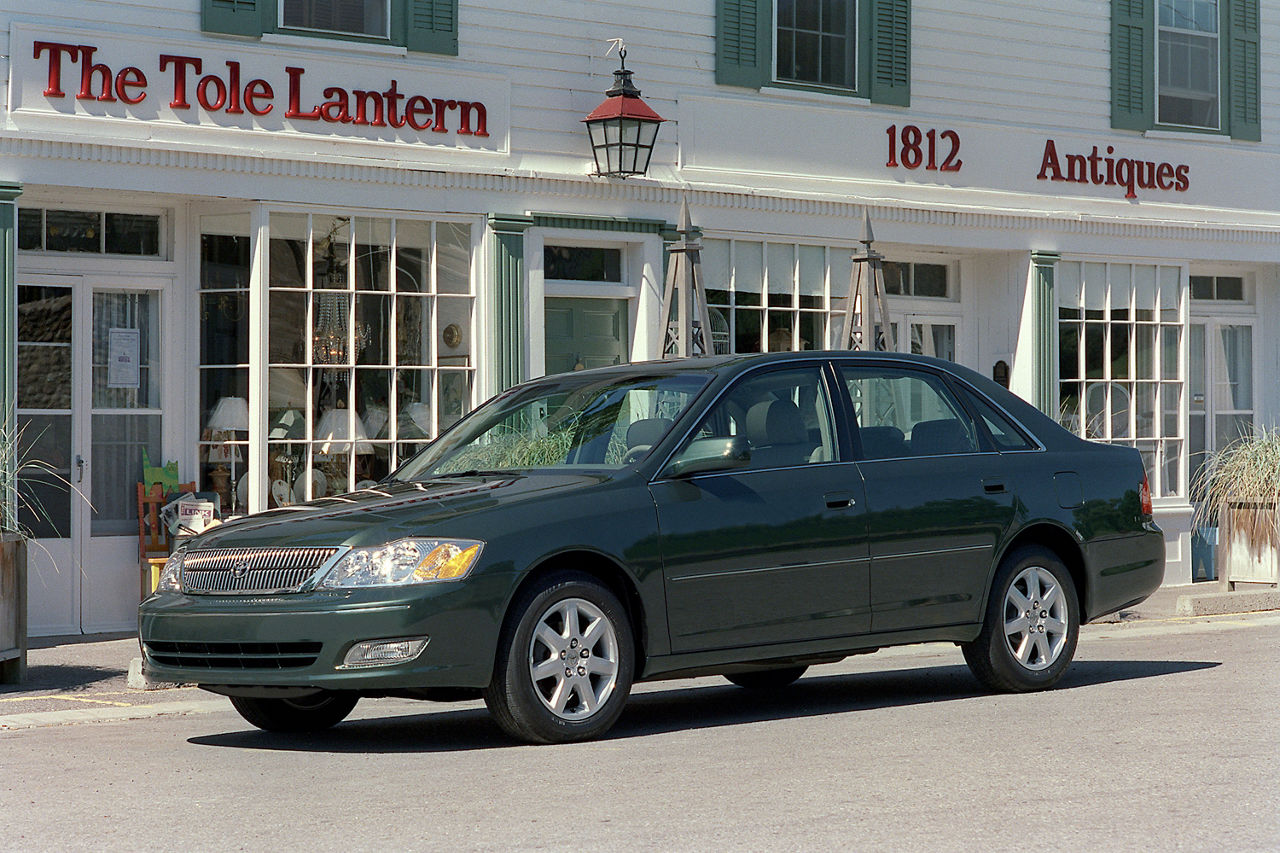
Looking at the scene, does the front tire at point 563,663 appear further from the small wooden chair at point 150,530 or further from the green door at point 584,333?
the green door at point 584,333

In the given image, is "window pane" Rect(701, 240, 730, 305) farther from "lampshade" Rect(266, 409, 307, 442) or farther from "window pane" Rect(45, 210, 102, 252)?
"window pane" Rect(45, 210, 102, 252)

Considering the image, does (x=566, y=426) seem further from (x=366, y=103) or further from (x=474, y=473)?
(x=366, y=103)

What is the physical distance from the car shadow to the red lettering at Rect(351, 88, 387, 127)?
206 inches

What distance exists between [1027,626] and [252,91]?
682 cm

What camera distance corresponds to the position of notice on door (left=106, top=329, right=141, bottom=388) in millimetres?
12508

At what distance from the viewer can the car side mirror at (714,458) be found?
7.45 metres

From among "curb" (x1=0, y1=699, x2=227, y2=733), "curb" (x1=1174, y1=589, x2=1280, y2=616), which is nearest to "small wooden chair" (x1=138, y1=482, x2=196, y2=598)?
"curb" (x1=0, y1=699, x2=227, y2=733)

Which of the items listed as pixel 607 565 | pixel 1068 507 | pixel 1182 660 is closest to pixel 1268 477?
pixel 1182 660

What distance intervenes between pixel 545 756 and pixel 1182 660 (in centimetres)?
484

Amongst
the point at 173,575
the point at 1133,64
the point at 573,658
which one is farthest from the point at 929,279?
the point at 173,575

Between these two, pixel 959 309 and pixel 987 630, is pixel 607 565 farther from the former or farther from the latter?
pixel 959 309

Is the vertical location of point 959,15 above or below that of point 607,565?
above

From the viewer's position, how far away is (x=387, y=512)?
7.12 meters

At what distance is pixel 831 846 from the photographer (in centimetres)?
507
